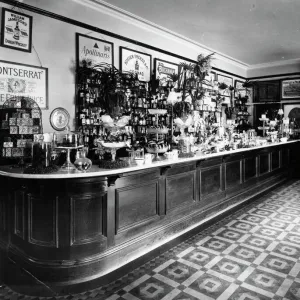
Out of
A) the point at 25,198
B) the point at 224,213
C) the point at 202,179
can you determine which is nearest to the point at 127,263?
the point at 25,198

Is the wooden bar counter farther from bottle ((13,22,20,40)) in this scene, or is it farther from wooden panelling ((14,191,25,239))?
bottle ((13,22,20,40))

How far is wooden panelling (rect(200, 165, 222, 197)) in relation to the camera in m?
4.84

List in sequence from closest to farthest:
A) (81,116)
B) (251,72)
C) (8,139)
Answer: (8,139)
(81,116)
(251,72)

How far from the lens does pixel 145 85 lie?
7223mm

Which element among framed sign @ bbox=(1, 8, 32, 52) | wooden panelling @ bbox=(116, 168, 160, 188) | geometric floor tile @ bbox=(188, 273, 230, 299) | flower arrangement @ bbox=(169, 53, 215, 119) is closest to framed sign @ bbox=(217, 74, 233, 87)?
flower arrangement @ bbox=(169, 53, 215, 119)

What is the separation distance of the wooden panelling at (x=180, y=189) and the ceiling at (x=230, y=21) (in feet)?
11.3

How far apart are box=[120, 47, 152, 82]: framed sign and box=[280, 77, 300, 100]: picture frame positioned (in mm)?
6437

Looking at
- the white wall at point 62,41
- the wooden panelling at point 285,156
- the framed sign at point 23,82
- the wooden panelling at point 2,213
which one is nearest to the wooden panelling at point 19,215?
the wooden panelling at point 2,213

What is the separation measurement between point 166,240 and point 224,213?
68.5 inches

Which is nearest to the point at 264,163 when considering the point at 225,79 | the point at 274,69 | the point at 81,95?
the point at 225,79

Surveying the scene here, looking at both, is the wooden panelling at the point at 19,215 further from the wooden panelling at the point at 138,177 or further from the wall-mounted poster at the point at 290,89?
the wall-mounted poster at the point at 290,89

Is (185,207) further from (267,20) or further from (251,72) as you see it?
(251,72)

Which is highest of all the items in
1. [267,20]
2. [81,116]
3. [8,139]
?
[267,20]

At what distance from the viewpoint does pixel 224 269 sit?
3344mm
